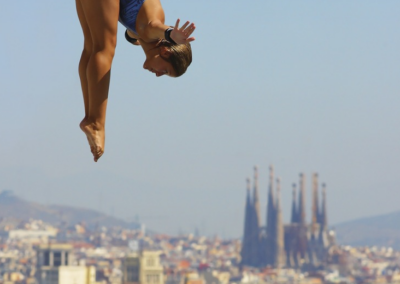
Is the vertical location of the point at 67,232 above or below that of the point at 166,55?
above

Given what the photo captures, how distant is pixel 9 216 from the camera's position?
292ft

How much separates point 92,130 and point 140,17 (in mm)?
176

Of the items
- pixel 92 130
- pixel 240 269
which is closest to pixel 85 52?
pixel 92 130

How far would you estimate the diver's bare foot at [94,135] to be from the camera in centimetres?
188

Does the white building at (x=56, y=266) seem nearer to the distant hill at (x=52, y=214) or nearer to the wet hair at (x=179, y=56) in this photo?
the distant hill at (x=52, y=214)

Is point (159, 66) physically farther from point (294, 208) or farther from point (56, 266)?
point (294, 208)

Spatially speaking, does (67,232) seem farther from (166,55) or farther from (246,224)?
(166,55)

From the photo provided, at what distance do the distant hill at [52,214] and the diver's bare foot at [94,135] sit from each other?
83.0m

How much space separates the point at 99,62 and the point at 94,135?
106 mm

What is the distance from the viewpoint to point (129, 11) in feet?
6.07

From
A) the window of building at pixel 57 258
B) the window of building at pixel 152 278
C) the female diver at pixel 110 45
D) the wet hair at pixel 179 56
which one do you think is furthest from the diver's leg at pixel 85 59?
the window of building at pixel 152 278

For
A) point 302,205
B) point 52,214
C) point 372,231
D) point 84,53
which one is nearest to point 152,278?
point 302,205

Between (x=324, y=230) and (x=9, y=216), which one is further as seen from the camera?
(x=9, y=216)

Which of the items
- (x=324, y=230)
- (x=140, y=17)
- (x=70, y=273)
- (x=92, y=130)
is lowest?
(x=92, y=130)
